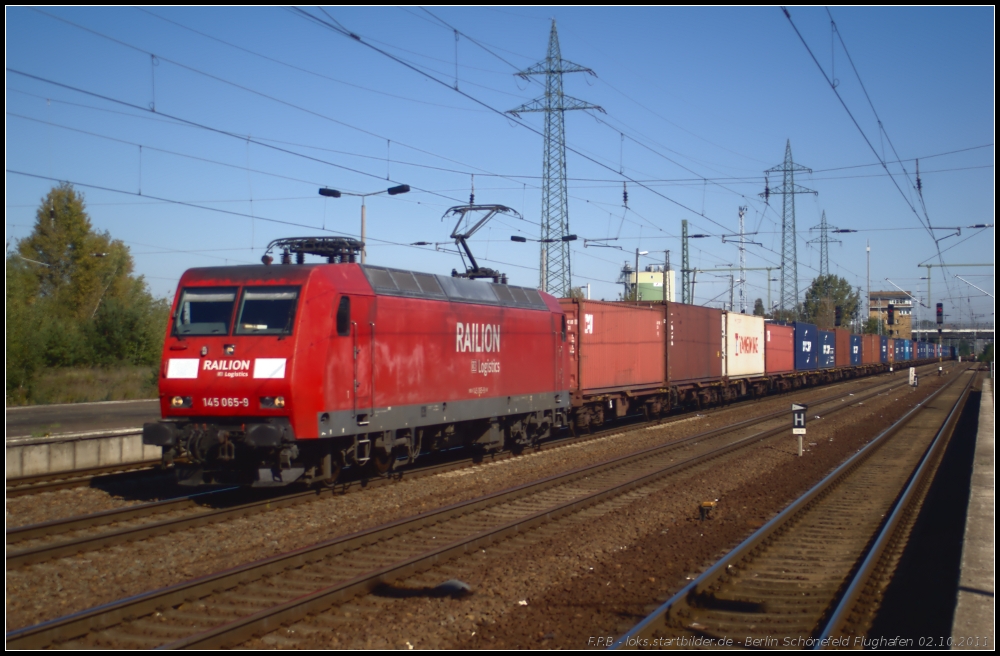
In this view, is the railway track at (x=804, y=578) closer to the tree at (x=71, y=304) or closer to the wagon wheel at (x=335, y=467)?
the wagon wheel at (x=335, y=467)

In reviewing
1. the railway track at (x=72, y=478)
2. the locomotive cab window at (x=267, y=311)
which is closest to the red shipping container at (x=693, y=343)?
the railway track at (x=72, y=478)

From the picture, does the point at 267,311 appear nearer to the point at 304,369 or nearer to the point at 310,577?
the point at 304,369

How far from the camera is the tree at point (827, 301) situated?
72.0 metres

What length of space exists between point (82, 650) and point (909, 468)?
50.8 ft

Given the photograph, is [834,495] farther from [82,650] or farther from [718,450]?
[82,650]

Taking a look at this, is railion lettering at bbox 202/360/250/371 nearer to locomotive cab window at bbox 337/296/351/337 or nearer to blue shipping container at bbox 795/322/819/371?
locomotive cab window at bbox 337/296/351/337

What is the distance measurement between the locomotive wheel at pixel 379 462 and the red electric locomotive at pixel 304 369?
0.12 feet

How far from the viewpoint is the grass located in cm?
3178

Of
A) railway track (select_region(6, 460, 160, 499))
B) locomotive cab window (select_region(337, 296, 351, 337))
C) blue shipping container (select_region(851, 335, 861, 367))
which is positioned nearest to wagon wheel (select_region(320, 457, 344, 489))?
locomotive cab window (select_region(337, 296, 351, 337))

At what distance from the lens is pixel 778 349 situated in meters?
38.2

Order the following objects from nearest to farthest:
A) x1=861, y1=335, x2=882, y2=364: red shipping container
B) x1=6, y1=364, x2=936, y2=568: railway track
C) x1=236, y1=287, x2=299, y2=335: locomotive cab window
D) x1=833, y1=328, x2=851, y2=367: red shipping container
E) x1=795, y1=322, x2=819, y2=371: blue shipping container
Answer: x1=6, y1=364, x2=936, y2=568: railway track → x1=236, y1=287, x2=299, y2=335: locomotive cab window → x1=795, y1=322, x2=819, y2=371: blue shipping container → x1=833, y1=328, x2=851, y2=367: red shipping container → x1=861, y1=335, x2=882, y2=364: red shipping container

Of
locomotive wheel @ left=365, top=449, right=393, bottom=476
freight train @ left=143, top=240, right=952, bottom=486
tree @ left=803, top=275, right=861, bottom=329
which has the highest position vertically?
tree @ left=803, top=275, right=861, bottom=329

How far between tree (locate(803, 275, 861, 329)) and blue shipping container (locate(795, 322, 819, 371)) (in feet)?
62.8

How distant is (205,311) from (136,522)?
303 centimetres
